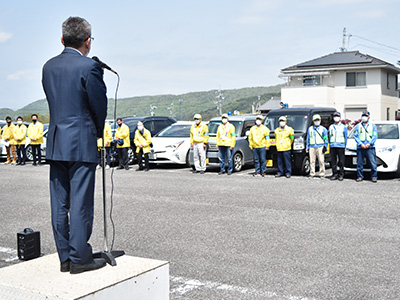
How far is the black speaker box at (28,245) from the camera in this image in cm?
626

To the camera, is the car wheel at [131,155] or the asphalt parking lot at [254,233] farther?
the car wheel at [131,155]

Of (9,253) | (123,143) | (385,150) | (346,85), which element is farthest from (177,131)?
(346,85)

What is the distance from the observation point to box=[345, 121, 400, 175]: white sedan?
48.2 feet

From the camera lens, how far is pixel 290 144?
15.8m

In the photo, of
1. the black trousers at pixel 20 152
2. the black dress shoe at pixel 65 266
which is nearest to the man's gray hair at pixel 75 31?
the black dress shoe at pixel 65 266

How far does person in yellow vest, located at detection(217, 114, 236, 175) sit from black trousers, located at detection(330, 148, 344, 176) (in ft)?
10.4

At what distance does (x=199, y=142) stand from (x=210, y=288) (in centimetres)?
1199

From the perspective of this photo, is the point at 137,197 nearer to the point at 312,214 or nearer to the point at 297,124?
the point at 312,214

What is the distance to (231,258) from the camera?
648cm

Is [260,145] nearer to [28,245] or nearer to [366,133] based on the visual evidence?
[366,133]

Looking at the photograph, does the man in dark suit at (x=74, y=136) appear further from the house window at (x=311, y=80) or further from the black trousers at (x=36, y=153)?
the house window at (x=311, y=80)

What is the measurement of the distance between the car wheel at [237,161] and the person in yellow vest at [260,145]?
1.17m

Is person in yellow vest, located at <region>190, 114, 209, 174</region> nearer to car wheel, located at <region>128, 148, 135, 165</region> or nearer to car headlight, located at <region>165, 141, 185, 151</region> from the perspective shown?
car headlight, located at <region>165, 141, 185, 151</region>

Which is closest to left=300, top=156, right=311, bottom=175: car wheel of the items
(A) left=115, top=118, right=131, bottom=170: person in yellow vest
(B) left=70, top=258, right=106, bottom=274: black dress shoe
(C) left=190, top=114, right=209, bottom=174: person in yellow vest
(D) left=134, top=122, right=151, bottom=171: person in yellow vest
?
(C) left=190, top=114, right=209, bottom=174: person in yellow vest
